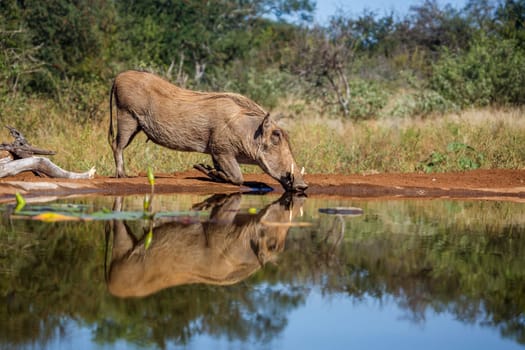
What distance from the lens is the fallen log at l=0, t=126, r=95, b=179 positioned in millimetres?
9516

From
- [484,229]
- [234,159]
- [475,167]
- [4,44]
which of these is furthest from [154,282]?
[4,44]

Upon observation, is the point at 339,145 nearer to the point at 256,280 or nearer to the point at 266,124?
the point at 266,124

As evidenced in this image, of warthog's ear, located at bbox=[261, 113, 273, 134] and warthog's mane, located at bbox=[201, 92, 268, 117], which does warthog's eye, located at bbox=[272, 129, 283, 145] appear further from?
warthog's mane, located at bbox=[201, 92, 268, 117]

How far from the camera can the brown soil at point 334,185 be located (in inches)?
364

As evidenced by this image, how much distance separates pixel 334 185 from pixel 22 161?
369 centimetres

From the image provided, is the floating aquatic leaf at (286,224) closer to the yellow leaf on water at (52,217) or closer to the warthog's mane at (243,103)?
the yellow leaf on water at (52,217)

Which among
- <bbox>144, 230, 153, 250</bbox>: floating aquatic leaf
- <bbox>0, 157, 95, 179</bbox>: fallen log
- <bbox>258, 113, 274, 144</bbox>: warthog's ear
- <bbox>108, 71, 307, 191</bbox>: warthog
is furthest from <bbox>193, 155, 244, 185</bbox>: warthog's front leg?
<bbox>144, 230, 153, 250</bbox>: floating aquatic leaf

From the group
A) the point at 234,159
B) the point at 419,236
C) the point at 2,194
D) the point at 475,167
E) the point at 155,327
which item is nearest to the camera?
the point at 155,327

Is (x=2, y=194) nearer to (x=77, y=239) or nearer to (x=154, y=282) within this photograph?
(x=77, y=239)

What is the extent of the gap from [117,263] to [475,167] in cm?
840

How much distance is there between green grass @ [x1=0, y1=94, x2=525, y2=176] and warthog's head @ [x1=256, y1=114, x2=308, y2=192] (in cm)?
205

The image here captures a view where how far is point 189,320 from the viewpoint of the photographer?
14.2 ft

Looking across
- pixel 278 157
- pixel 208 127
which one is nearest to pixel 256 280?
pixel 278 157

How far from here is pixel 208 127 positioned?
10.1 metres
